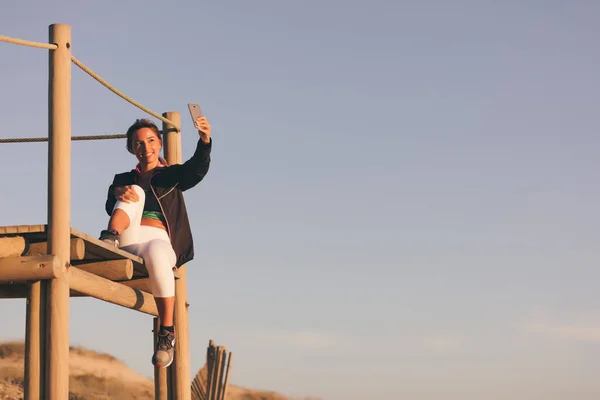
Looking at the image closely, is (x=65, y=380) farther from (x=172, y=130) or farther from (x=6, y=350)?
(x=6, y=350)

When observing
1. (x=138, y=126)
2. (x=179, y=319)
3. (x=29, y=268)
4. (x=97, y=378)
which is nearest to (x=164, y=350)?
(x=29, y=268)

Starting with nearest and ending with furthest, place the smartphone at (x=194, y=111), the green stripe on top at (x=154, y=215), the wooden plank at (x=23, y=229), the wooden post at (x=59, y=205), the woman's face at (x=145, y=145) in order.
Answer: the wooden post at (x=59, y=205)
the wooden plank at (x=23, y=229)
the smartphone at (x=194, y=111)
the green stripe on top at (x=154, y=215)
the woman's face at (x=145, y=145)

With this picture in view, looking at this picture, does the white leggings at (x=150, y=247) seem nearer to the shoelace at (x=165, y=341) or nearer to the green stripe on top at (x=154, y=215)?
the green stripe on top at (x=154, y=215)

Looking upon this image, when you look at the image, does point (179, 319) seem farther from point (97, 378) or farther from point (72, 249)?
point (97, 378)

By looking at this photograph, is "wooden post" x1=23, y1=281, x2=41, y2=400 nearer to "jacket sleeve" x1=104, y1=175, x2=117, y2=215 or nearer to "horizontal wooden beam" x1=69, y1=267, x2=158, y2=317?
"horizontal wooden beam" x1=69, y1=267, x2=158, y2=317

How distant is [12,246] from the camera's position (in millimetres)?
7691

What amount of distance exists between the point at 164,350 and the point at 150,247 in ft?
3.04

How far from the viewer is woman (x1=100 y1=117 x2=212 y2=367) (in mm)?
8805

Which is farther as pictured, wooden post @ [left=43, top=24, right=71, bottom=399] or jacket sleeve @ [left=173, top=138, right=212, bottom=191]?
jacket sleeve @ [left=173, top=138, right=212, bottom=191]

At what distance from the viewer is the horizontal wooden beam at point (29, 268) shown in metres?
7.47

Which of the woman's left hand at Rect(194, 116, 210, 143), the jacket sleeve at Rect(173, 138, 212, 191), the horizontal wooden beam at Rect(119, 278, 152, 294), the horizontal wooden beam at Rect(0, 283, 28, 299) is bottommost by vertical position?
the horizontal wooden beam at Rect(0, 283, 28, 299)

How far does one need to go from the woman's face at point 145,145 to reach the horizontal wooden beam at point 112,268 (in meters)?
1.29

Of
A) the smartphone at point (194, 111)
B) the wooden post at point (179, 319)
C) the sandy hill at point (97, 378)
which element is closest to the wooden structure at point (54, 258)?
the smartphone at point (194, 111)

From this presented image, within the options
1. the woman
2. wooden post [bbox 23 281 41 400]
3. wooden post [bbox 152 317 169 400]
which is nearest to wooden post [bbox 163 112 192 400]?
wooden post [bbox 152 317 169 400]
